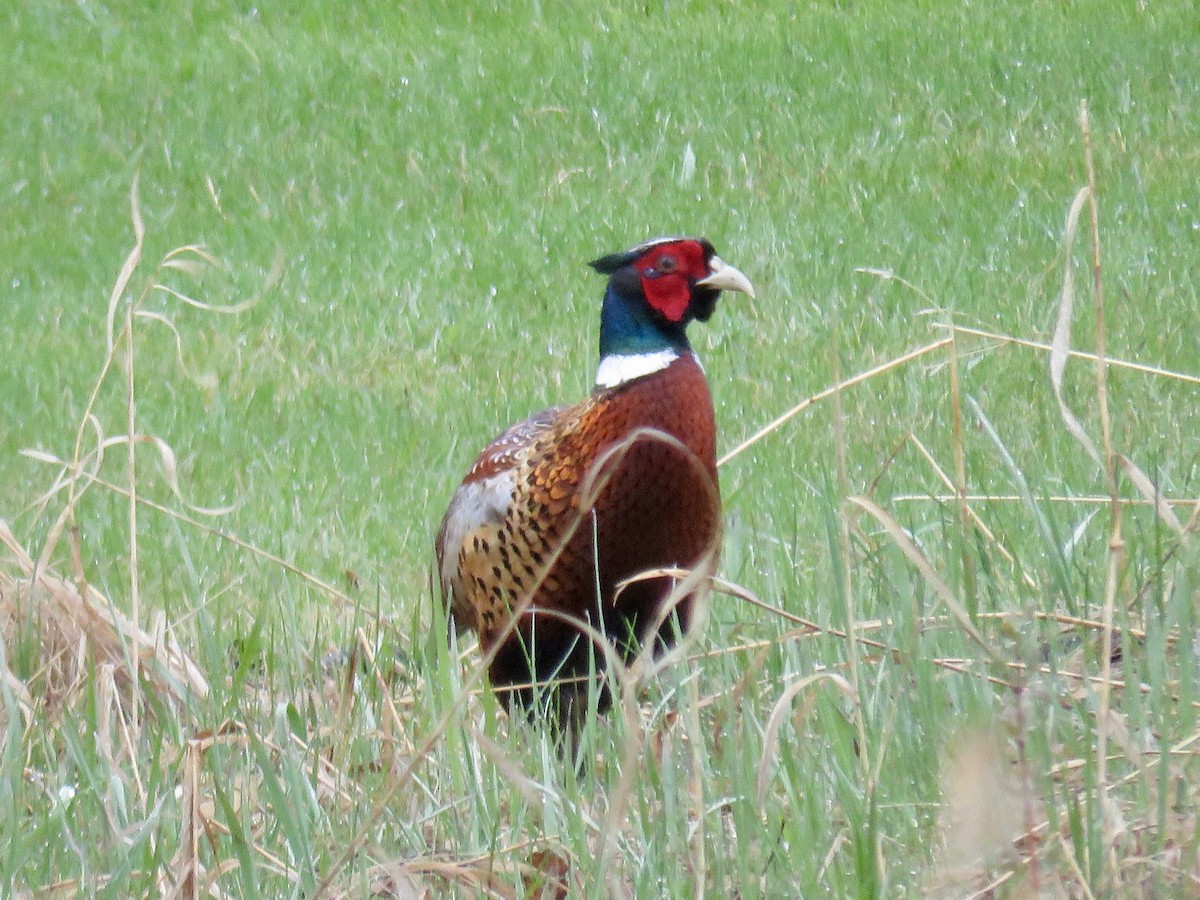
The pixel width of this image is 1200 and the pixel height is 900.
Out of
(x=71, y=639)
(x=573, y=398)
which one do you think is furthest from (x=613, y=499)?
(x=573, y=398)

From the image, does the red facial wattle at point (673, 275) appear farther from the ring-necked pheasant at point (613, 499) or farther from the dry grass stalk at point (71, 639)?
the dry grass stalk at point (71, 639)

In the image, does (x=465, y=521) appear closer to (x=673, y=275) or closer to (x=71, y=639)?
(x=673, y=275)

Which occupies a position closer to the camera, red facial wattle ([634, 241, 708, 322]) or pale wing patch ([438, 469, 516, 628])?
red facial wattle ([634, 241, 708, 322])

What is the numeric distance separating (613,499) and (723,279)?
1.59 ft

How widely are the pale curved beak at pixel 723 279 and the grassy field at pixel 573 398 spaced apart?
43 cm

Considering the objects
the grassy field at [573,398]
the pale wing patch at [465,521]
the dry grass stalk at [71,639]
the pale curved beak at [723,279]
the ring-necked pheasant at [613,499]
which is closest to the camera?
the grassy field at [573,398]

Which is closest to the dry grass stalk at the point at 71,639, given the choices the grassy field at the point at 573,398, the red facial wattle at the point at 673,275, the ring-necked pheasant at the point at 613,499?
the grassy field at the point at 573,398

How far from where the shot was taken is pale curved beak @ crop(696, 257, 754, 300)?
11.5 ft

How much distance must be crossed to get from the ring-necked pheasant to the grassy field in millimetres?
150

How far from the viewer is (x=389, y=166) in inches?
358

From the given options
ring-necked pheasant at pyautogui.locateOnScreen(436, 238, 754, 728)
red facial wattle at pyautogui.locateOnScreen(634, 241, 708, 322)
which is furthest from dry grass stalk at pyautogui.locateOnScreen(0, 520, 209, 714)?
red facial wattle at pyautogui.locateOnScreen(634, 241, 708, 322)

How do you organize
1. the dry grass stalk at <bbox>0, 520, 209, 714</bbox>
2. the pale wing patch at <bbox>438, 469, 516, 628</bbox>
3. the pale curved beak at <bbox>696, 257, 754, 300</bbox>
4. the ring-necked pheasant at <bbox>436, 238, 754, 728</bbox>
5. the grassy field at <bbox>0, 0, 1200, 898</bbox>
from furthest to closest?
the pale wing patch at <bbox>438, 469, 516, 628</bbox> < the pale curved beak at <bbox>696, 257, 754, 300</bbox> < the ring-necked pheasant at <bbox>436, 238, 754, 728</bbox> < the dry grass stalk at <bbox>0, 520, 209, 714</bbox> < the grassy field at <bbox>0, 0, 1200, 898</bbox>

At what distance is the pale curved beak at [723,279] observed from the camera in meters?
3.51

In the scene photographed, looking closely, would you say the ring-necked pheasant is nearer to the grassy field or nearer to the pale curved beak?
the pale curved beak
